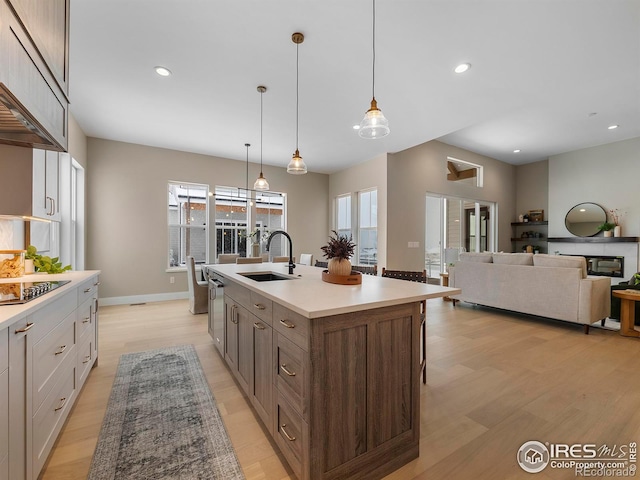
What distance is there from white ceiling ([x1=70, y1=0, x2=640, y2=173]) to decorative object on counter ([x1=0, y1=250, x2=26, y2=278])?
1.91m

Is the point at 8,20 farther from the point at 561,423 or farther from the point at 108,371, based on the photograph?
the point at 561,423

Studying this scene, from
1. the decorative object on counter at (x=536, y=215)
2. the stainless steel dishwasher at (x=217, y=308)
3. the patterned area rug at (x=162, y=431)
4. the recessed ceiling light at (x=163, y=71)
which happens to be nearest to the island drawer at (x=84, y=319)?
the patterned area rug at (x=162, y=431)

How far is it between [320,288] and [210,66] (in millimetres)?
2628

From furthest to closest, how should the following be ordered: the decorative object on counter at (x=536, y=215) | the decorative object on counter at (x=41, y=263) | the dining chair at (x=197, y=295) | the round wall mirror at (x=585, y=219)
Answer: the decorative object on counter at (x=536, y=215), the round wall mirror at (x=585, y=219), the dining chair at (x=197, y=295), the decorative object on counter at (x=41, y=263)

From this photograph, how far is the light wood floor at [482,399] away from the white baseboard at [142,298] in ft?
5.30

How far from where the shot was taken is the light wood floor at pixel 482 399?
1536 millimetres

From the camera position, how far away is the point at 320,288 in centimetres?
177

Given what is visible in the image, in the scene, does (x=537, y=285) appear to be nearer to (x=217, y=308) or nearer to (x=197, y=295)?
(x=217, y=308)

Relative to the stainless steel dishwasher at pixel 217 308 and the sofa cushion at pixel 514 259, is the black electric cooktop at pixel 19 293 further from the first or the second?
the sofa cushion at pixel 514 259

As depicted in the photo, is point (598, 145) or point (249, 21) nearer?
point (249, 21)

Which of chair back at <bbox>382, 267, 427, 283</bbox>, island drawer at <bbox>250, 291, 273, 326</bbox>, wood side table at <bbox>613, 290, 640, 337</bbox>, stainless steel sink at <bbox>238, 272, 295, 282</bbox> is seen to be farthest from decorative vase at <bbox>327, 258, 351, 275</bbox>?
wood side table at <bbox>613, 290, 640, 337</bbox>

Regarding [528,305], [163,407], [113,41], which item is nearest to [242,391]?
[163,407]

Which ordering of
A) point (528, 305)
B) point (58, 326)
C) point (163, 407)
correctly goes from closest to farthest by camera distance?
1. point (58, 326)
2. point (163, 407)
3. point (528, 305)

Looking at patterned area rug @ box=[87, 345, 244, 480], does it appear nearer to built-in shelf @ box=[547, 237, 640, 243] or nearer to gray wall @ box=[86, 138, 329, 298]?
gray wall @ box=[86, 138, 329, 298]
